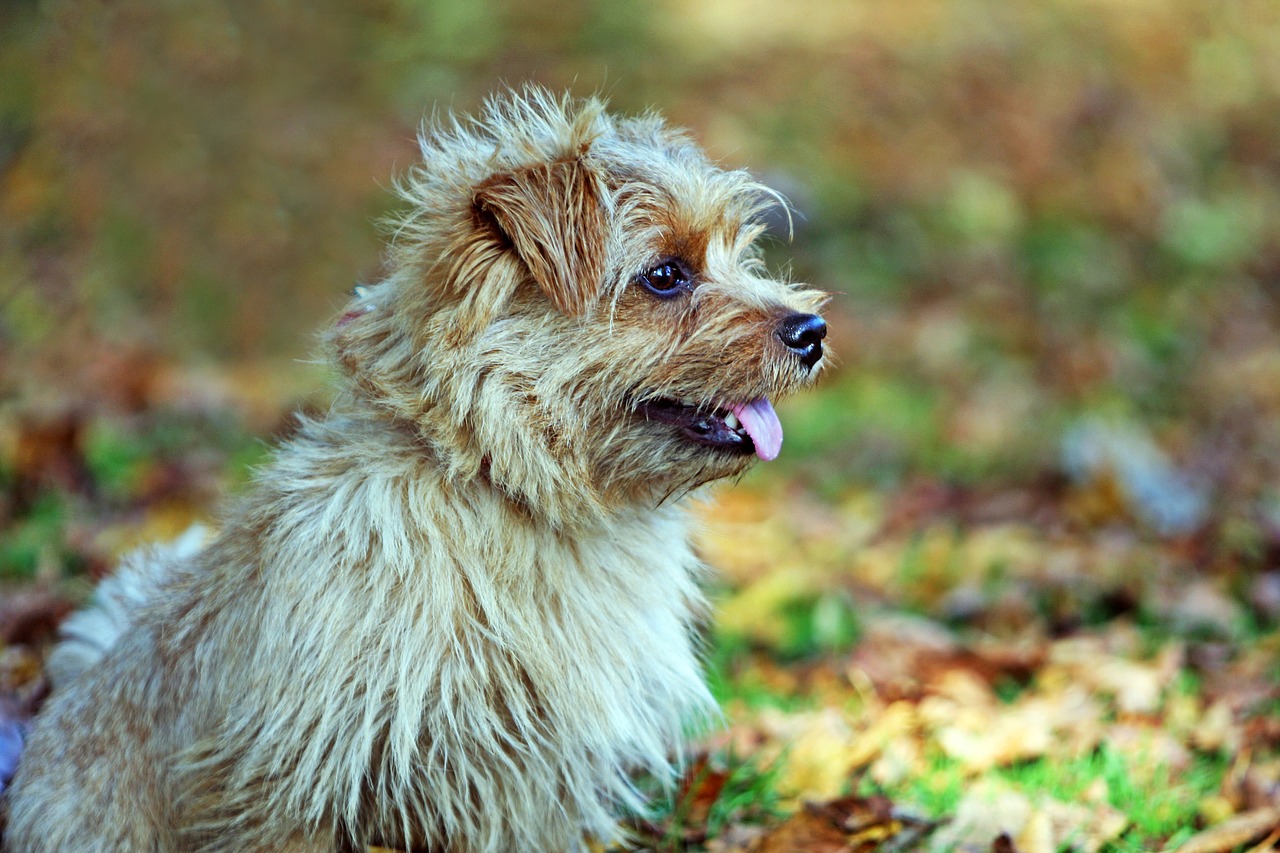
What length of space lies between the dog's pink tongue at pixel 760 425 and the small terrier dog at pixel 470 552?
10mm

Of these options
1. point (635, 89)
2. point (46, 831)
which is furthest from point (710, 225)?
point (635, 89)

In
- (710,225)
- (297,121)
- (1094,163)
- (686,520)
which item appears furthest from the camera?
(1094,163)

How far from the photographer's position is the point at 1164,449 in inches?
283

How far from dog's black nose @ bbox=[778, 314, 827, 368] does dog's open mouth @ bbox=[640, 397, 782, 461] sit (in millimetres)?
194

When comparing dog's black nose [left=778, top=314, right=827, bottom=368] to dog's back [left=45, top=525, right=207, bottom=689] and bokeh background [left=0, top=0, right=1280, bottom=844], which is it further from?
dog's back [left=45, top=525, right=207, bottom=689]

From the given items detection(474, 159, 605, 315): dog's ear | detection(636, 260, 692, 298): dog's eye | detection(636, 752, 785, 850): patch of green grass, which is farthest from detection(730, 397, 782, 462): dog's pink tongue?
detection(636, 752, 785, 850): patch of green grass

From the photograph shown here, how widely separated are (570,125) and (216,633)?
1.62m

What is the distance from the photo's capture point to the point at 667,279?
3.19 metres

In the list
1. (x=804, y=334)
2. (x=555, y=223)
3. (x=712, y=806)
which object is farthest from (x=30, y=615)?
(x=804, y=334)

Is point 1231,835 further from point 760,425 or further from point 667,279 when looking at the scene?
point 667,279

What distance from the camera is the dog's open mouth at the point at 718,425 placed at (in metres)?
3.12

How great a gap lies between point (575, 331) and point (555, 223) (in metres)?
0.28

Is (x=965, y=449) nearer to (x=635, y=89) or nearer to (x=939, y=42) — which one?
(x=635, y=89)

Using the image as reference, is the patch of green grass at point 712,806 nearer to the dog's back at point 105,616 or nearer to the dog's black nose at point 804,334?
the dog's black nose at point 804,334
